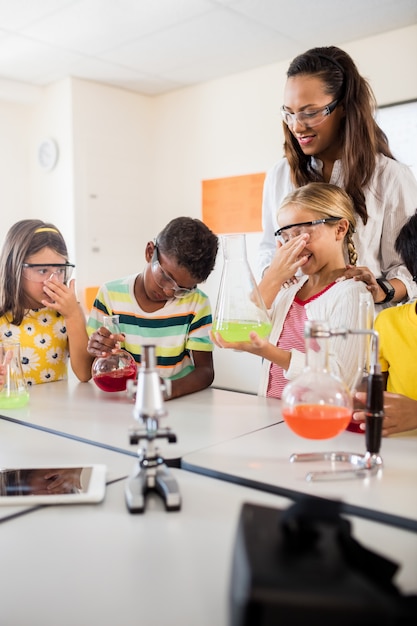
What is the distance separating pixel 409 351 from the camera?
4.75 feet

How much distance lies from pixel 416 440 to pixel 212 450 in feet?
1.39

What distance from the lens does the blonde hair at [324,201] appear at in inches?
63.6

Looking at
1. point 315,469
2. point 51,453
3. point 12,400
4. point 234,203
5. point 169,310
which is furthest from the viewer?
point 234,203

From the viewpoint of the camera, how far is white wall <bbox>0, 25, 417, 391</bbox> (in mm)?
3814

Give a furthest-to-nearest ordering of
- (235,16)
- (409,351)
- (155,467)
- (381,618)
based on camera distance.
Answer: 1. (235,16)
2. (409,351)
3. (155,467)
4. (381,618)

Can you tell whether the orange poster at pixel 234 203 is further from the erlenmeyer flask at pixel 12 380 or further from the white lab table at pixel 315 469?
the white lab table at pixel 315 469

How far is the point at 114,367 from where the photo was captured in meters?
1.61

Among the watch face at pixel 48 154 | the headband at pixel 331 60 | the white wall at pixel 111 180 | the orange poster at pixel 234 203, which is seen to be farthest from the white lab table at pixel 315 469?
the watch face at pixel 48 154

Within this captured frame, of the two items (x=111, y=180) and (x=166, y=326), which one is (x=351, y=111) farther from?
(x=111, y=180)

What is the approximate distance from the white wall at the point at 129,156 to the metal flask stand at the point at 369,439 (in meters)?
2.82

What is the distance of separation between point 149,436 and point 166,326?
38.7 inches

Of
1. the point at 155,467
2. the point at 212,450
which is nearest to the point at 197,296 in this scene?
the point at 212,450

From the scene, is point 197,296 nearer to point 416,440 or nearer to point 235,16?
point 416,440

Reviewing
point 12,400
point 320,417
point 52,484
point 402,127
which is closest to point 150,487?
point 52,484
